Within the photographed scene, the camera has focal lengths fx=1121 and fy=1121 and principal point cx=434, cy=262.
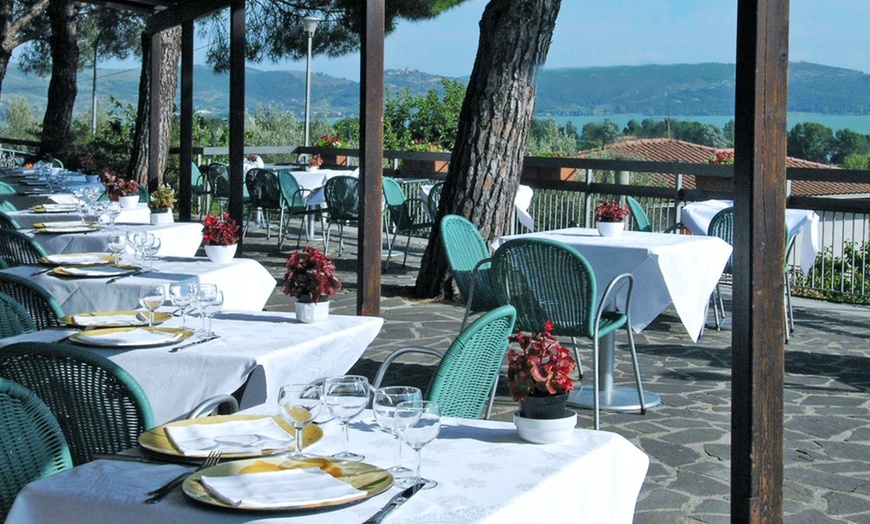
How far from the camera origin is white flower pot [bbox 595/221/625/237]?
596 centimetres

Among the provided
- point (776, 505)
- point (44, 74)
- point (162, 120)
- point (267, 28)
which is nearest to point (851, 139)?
point (44, 74)

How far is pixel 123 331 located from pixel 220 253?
159 cm

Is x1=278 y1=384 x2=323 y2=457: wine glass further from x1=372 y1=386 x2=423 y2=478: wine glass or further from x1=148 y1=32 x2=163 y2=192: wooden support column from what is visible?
x1=148 y1=32 x2=163 y2=192: wooden support column

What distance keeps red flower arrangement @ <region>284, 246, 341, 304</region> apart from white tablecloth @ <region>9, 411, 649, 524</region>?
1.14m

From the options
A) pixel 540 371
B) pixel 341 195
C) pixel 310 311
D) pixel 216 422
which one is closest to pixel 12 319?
pixel 310 311

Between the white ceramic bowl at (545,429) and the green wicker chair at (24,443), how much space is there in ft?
3.09

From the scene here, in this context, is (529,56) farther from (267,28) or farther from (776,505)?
(267,28)

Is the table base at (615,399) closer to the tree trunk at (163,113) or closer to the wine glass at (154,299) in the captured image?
the wine glass at (154,299)

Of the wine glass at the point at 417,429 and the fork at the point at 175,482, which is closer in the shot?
the fork at the point at 175,482

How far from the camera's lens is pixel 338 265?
10.4 m

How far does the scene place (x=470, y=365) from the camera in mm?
3047

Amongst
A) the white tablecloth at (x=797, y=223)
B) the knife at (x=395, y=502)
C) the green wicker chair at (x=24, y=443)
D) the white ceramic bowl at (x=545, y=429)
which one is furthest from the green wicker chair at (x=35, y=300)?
the white tablecloth at (x=797, y=223)

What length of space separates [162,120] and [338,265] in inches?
201

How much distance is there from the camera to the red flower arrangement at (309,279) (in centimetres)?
361
